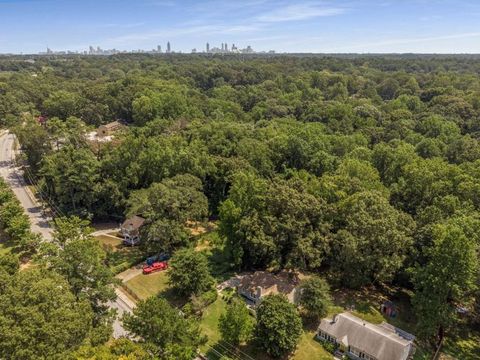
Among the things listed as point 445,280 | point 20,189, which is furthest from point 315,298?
point 20,189

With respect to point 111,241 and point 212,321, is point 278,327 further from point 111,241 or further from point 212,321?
point 111,241

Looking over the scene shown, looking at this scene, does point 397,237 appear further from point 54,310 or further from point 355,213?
point 54,310

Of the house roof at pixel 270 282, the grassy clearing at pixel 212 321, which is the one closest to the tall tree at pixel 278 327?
the grassy clearing at pixel 212 321

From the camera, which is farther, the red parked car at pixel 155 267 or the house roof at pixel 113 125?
the house roof at pixel 113 125

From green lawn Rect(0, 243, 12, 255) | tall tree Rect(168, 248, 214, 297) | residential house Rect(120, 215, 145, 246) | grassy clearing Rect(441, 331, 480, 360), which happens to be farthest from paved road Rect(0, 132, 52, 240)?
grassy clearing Rect(441, 331, 480, 360)

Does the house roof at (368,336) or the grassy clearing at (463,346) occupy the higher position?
the house roof at (368,336)

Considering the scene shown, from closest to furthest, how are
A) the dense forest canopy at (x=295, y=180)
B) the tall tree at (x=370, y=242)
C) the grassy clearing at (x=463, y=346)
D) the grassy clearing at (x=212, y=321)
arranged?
the grassy clearing at (x=463, y=346)
the grassy clearing at (x=212, y=321)
the tall tree at (x=370, y=242)
the dense forest canopy at (x=295, y=180)

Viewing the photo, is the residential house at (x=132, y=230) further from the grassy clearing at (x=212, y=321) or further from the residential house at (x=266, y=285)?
the residential house at (x=266, y=285)
